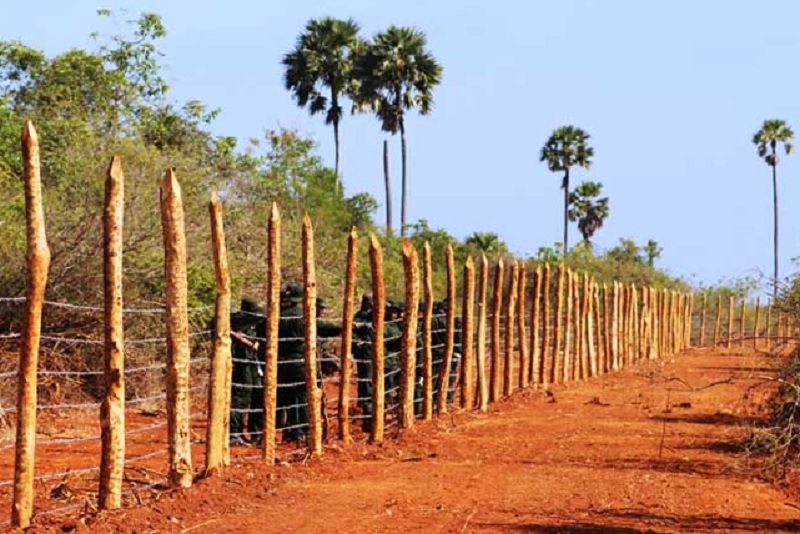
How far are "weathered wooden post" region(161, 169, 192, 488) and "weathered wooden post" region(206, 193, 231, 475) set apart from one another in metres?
0.74

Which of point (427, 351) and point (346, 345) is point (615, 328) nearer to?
point (427, 351)

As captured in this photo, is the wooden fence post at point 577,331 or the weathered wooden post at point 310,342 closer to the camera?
the weathered wooden post at point 310,342

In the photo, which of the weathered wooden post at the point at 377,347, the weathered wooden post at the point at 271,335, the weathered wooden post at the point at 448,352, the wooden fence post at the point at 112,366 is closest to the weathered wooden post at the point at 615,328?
the weathered wooden post at the point at 448,352

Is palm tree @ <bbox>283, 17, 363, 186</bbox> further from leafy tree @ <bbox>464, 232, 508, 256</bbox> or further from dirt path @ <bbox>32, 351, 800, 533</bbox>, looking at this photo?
dirt path @ <bbox>32, 351, 800, 533</bbox>

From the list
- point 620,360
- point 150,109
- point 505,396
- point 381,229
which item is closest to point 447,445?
point 505,396

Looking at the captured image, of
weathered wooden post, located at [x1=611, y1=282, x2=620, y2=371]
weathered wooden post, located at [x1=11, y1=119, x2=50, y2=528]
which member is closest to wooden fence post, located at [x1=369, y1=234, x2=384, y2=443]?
weathered wooden post, located at [x1=11, y1=119, x2=50, y2=528]

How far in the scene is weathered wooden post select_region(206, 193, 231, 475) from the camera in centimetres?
1204

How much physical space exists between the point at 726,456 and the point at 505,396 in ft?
24.9

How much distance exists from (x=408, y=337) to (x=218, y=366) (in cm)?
535

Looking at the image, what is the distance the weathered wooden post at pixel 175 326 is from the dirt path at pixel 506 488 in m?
0.48

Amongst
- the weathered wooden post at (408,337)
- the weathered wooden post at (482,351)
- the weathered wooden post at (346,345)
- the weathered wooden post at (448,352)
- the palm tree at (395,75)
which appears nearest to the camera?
the weathered wooden post at (346,345)

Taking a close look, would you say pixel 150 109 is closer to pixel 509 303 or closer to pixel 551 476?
pixel 509 303

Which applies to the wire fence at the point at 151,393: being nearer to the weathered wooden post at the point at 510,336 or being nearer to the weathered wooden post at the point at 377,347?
the weathered wooden post at the point at 510,336

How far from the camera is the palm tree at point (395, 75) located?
156ft
